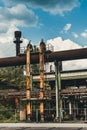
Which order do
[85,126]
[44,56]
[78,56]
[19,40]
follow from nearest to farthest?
[85,126] → [78,56] → [44,56] → [19,40]

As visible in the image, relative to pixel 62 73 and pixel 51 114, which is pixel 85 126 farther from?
pixel 62 73

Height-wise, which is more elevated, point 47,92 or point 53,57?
point 53,57

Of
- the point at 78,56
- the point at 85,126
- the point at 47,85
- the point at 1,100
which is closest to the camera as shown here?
the point at 85,126

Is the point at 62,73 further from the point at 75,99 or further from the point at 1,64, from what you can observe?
the point at 1,64

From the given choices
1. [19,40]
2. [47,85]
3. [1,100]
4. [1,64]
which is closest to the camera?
[1,64]

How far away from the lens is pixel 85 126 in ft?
106

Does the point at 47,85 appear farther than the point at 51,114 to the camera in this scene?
Yes

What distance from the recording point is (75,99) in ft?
153

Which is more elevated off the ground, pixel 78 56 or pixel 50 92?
pixel 78 56

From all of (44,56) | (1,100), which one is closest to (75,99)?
(44,56)

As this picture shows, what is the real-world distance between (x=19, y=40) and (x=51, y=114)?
1669 centimetres

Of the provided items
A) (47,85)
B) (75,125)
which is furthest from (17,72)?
(75,125)

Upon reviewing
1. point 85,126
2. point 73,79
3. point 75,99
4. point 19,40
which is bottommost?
point 85,126

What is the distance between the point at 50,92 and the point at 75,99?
6.07 meters
